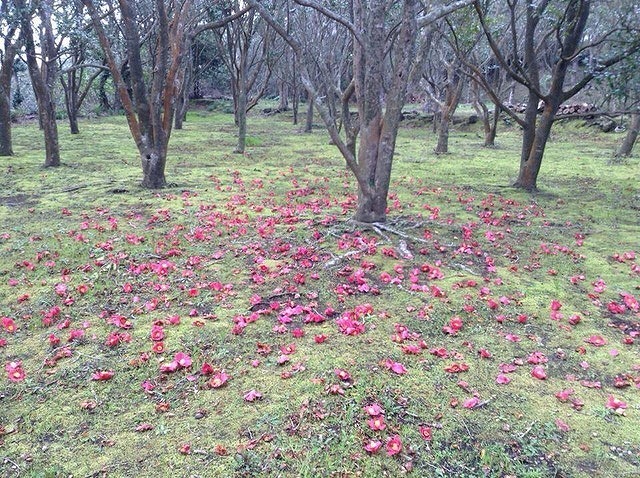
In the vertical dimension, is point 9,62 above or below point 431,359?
above

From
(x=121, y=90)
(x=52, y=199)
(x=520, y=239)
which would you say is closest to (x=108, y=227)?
(x=52, y=199)

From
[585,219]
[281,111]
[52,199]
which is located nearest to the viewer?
[585,219]

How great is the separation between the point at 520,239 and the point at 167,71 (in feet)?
24.2

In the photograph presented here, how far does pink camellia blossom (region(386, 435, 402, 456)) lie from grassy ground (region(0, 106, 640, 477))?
2 cm

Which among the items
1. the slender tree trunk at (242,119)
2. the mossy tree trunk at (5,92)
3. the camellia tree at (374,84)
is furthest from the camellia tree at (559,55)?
the mossy tree trunk at (5,92)

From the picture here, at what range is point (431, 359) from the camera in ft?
12.4

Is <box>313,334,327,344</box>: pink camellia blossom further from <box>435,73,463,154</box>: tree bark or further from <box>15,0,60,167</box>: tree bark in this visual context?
<box>435,73,463,154</box>: tree bark

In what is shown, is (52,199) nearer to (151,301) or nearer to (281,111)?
(151,301)

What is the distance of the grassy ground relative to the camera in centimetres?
287

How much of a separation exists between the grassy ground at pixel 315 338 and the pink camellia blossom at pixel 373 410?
0.11 feet

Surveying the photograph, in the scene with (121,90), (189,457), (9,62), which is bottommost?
(189,457)

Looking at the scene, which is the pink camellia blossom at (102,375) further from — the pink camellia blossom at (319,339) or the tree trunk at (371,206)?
the tree trunk at (371,206)

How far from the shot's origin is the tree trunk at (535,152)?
941 centimetres

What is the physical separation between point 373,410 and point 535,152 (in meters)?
8.38
